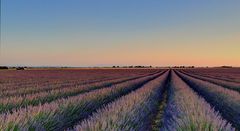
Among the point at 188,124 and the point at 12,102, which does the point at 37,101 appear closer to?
the point at 12,102

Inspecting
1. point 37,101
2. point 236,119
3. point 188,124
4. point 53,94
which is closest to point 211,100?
point 236,119

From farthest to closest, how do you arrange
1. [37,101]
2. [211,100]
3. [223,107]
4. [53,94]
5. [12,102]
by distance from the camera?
[211,100] < [53,94] < [223,107] < [37,101] < [12,102]

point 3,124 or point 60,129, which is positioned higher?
point 3,124

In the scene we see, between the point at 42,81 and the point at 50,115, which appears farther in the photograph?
the point at 42,81

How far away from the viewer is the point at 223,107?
14586 millimetres

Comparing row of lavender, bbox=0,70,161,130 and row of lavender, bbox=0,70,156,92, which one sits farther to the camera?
row of lavender, bbox=0,70,156,92

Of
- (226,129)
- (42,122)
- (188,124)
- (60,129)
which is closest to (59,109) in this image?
(60,129)

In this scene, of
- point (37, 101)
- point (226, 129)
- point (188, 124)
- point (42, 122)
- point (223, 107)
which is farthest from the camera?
point (223, 107)

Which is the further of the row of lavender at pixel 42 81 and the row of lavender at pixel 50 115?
the row of lavender at pixel 42 81

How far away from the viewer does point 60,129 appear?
29.1ft

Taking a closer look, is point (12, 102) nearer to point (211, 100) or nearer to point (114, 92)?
point (114, 92)

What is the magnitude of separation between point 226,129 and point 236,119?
21.4 feet

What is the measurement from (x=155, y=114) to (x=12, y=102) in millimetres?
5469

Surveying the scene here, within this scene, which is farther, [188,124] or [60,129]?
[60,129]
